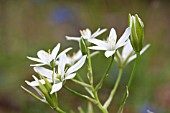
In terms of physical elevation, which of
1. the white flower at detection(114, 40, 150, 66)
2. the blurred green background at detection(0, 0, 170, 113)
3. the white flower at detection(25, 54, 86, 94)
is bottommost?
the blurred green background at detection(0, 0, 170, 113)

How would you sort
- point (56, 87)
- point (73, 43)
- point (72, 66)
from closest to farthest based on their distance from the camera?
point (56, 87) < point (72, 66) < point (73, 43)

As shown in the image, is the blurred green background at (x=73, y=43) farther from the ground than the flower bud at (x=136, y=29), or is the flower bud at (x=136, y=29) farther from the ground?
the flower bud at (x=136, y=29)

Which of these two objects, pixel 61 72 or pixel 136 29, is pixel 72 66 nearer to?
pixel 61 72

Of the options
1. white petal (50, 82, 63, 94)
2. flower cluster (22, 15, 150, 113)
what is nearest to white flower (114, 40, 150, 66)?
flower cluster (22, 15, 150, 113)

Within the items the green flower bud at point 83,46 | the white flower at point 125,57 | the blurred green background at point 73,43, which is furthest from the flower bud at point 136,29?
the blurred green background at point 73,43

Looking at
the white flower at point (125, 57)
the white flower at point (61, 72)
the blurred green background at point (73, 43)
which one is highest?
the white flower at point (61, 72)

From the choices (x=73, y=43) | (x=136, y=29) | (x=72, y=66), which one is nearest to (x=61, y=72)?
(x=72, y=66)

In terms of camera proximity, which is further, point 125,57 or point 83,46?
point 125,57

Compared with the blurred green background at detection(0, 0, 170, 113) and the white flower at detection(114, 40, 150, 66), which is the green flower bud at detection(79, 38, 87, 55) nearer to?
the white flower at detection(114, 40, 150, 66)

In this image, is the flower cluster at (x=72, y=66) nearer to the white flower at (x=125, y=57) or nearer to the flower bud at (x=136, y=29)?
the flower bud at (x=136, y=29)
